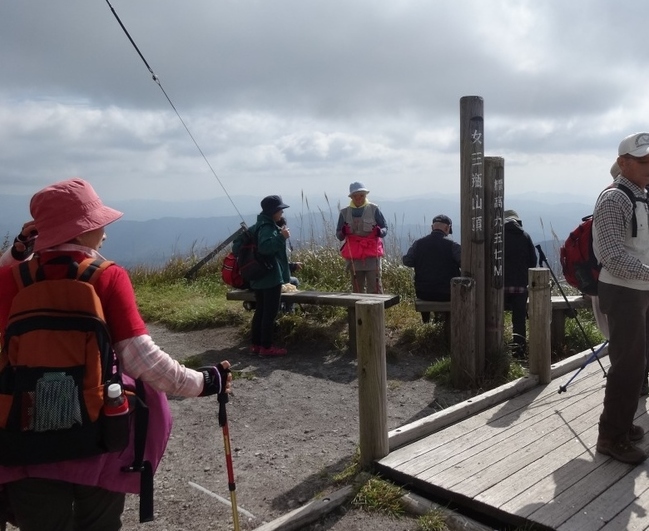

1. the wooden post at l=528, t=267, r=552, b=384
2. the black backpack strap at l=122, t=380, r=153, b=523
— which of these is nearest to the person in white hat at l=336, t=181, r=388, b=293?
the wooden post at l=528, t=267, r=552, b=384

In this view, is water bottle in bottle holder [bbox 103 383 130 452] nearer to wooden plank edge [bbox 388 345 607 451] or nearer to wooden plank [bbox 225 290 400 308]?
wooden plank edge [bbox 388 345 607 451]

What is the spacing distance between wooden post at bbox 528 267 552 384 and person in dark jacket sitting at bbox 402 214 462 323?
5.74ft

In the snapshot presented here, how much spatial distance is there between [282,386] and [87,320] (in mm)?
4032

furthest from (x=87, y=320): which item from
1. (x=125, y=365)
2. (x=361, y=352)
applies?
(x=361, y=352)

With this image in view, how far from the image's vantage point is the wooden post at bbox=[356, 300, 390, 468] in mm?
3691

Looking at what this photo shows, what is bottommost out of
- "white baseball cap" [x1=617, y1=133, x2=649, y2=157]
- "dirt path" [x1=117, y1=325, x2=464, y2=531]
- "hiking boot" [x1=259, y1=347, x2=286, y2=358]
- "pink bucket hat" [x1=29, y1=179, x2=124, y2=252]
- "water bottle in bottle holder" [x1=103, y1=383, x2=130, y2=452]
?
"dirt path" [x1=117, y1=325, x2=464, y2=531]

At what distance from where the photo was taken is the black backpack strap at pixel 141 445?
86.9 inches

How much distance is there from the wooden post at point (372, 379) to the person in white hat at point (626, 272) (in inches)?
50.0

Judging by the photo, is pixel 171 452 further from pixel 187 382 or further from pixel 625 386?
pixel 625 386

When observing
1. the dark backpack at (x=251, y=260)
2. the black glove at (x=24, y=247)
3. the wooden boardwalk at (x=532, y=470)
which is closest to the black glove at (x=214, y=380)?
the black glove at (x=24, y=247)

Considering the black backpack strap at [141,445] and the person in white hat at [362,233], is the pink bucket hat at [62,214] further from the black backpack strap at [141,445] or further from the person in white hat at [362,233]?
the person in white hat at [362,233]

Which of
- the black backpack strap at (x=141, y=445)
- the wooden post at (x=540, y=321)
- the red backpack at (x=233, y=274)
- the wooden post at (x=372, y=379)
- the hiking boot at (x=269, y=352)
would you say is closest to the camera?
the black backpack strap at (x=141, y=445)

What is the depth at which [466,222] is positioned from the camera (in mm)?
5500

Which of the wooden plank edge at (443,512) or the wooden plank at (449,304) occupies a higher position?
the wooden plank at (449,304)
